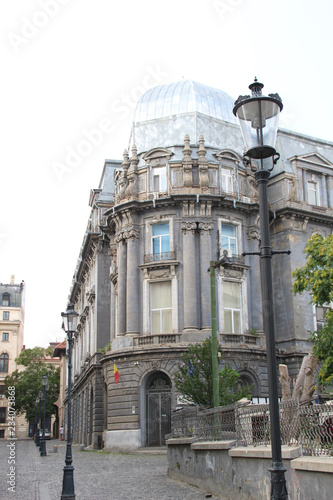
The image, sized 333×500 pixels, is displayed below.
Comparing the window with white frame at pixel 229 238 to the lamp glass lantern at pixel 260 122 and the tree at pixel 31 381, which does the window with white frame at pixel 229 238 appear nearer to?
the lamp glass lantern at pixel 260 122

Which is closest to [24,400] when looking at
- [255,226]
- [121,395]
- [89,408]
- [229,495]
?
[89,408]

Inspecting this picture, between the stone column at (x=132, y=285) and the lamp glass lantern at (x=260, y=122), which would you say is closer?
the lamp glass lantern at (x=260, y=122)

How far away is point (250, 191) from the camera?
Result: 3862 cm

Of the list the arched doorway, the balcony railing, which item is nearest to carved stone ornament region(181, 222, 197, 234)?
the balcony railing

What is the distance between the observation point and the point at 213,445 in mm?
14719

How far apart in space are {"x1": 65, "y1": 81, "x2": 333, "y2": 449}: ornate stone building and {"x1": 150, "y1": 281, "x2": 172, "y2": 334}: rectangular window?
0.20ft

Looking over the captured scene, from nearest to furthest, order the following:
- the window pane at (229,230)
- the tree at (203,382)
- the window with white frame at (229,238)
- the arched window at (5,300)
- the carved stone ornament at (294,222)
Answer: the tree at (203,382) → the window with white frame at (229,238) → the window pane at (229,230) → the carved stone ornament at (294,222) → the arched window at (5,300)

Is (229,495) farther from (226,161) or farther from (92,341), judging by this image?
(92,341)

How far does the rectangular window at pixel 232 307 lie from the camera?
35875 mm

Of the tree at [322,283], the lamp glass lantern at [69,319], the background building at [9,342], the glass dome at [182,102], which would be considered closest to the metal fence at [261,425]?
A: the lamp glass lantern at [69,319]

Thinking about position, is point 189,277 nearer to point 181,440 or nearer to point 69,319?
point 69,319

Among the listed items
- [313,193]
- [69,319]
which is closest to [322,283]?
[69,319]

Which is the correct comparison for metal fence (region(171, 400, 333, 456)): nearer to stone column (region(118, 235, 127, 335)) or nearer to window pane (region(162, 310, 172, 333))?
window pane (region(162, 310, 172, 333))

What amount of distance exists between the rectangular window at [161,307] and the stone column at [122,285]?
1.81 metres
